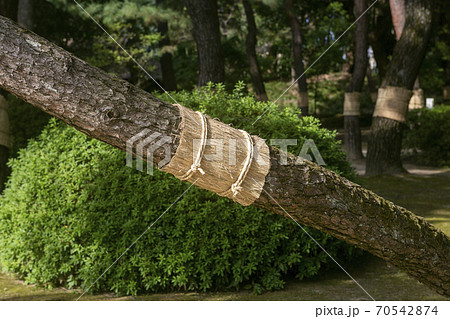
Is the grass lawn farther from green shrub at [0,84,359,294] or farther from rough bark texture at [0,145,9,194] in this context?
rough bark texture at [0,145,9,194]

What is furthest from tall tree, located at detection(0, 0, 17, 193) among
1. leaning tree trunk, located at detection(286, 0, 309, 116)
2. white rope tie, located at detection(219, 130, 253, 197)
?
leaning tree trunk, located at detection(286, 0, 309, 116)

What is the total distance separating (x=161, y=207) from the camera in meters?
4.94

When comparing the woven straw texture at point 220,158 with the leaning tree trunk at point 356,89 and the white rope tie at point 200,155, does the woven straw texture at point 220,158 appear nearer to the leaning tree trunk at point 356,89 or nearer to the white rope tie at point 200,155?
the white rope tie at point 200,155

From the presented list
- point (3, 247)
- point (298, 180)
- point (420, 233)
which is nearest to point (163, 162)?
point (298, 180)

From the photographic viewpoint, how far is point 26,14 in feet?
38.7

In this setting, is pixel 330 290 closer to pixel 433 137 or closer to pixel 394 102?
pixel 394 102

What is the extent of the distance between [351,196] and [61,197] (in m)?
3.10

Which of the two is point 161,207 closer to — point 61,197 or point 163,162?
point 61,197

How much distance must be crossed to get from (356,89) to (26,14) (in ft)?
23.7

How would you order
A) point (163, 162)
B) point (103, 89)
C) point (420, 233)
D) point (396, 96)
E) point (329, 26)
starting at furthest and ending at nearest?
point (329, 26), point (396, 96), point (420, 233), point (163, 162), point (103, 89)

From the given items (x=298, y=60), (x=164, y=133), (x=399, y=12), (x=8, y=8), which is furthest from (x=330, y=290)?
(x=298, y=60)

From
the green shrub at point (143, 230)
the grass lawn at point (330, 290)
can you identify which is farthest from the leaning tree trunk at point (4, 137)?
the grass lawn at point (330, 290)

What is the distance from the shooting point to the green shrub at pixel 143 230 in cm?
482

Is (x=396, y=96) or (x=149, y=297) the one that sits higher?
(x=396, y=96)
